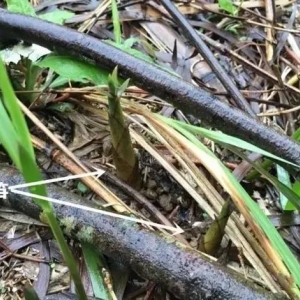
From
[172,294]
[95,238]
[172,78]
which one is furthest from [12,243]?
[172,78]

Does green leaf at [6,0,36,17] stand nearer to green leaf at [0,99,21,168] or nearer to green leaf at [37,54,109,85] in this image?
green leaf at [37,54,109,85]

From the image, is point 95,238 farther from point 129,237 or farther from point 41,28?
point 41,28

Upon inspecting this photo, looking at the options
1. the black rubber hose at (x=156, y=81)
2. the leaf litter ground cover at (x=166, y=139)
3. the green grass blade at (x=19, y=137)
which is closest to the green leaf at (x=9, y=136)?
the green grass blade at (x=19, y=137)

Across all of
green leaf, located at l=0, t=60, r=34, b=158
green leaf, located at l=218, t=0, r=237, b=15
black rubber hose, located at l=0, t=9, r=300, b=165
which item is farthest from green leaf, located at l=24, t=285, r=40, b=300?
green leaf, located at l=218, t=0, r=237, b=15

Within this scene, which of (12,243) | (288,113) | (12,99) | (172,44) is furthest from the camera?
(172,44)

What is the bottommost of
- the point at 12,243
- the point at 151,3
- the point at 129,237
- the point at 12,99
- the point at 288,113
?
the point at 12,243

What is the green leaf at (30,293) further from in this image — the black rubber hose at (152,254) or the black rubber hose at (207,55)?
the black rubber hose at (207,55)

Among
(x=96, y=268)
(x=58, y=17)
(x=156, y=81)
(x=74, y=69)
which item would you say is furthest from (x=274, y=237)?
(x=58, y=17)
